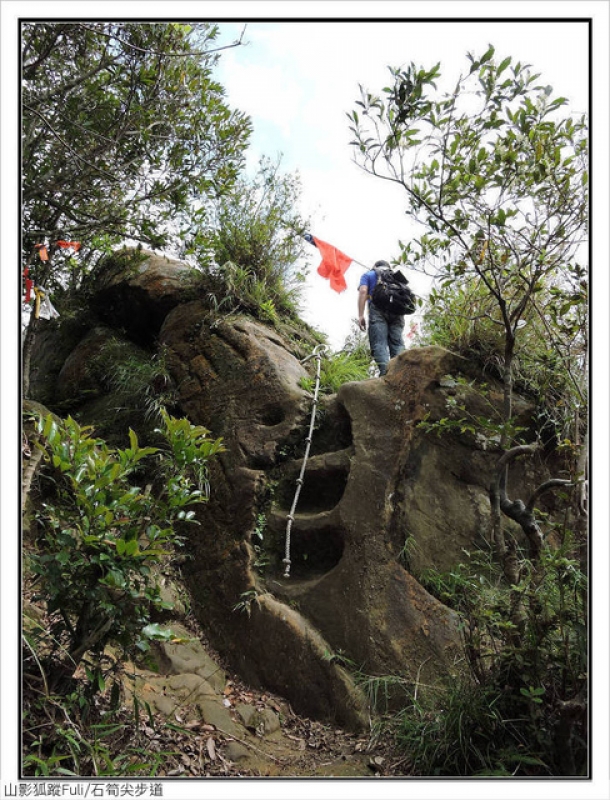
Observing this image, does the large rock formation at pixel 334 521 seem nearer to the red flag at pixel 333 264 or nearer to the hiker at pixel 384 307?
the hiker at pixel 384 307

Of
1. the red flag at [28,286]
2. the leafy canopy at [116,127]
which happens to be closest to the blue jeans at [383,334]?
the leafy canopy at [116,127]

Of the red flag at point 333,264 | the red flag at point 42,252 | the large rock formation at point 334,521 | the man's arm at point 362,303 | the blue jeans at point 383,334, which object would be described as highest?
the red flag at point 333,264

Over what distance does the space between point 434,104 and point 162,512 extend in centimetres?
323

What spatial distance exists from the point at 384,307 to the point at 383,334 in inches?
12.5

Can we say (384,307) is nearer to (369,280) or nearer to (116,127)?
(369,280)

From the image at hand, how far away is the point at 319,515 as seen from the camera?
4699 millimetres

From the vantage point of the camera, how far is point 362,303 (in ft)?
21.0

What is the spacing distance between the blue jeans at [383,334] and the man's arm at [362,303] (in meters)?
0.14

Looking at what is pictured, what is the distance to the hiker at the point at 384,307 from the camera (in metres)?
6.12

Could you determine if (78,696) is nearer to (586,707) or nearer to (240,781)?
(240,781)

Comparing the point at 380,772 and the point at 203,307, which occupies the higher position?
the point at 203,307

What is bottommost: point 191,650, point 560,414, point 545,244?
point 191,650

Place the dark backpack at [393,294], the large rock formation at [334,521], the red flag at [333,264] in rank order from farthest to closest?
the red flag at [333,264], the dark backpack at [393,294], the large rock formation at [334,521]

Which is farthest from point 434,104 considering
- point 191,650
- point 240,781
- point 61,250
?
point 61,250
